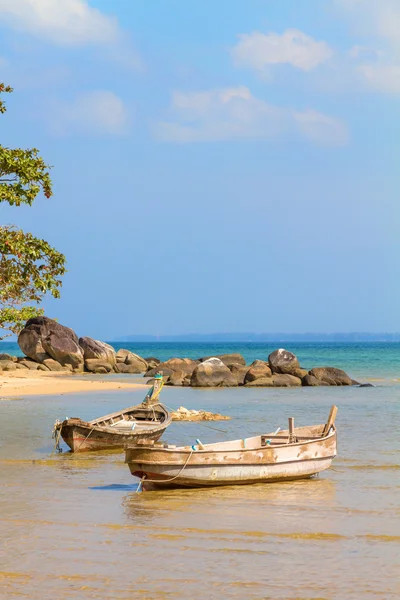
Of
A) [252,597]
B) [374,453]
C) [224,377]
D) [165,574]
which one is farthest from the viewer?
[224,377]

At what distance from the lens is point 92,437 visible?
21344 millimetres

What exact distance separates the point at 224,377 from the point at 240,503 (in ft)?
114

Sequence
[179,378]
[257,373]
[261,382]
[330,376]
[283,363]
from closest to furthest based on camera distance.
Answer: [261,382], [257,373], [179,378], [330,376], [283,363]

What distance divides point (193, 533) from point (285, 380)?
37661mm

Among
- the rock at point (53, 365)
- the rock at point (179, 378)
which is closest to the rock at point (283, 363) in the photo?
the rock at point (179, 378)

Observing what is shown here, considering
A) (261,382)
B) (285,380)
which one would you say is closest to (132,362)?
(261,382)

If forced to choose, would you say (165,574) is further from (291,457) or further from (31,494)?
(291,457)

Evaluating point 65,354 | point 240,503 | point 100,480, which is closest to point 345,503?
point 240,503

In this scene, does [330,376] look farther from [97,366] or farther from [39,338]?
[39,338]

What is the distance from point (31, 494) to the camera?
15.4m

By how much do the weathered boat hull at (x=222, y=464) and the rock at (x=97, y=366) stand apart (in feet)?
156

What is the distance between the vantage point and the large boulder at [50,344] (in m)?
62.4

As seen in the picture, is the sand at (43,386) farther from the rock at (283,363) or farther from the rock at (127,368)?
the rock at (127,368)

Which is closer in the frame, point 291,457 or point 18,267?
point 291,457
